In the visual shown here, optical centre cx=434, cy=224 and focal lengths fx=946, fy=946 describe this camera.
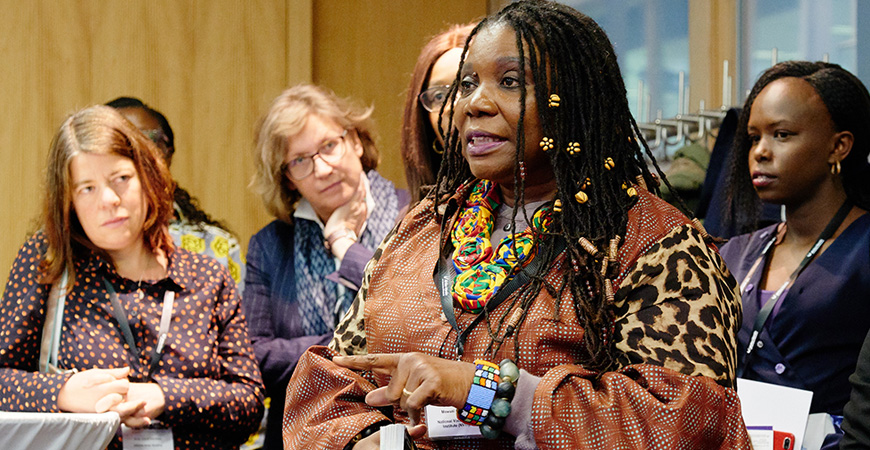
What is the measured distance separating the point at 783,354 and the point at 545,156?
1.36 metres

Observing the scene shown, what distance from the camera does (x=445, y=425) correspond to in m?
1.62

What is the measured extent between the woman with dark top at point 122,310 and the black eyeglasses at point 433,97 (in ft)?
2.68

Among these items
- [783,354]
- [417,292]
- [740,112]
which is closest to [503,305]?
[417,292]

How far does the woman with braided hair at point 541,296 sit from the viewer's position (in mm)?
1480

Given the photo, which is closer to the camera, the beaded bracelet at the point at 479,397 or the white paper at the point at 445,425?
the beaded bracelet at the point at 479,397

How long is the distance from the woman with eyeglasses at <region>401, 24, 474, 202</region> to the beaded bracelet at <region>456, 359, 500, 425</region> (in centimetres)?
126

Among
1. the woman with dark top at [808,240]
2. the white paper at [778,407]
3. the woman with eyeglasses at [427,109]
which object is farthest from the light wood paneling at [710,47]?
the white paper at [778,407]

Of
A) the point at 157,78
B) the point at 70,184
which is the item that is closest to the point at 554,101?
the point at 70,184

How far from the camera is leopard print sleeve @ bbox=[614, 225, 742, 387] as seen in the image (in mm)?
1514

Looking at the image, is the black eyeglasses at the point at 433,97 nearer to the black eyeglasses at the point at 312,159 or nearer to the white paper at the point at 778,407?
the black eyeglasses at the point at 312,159

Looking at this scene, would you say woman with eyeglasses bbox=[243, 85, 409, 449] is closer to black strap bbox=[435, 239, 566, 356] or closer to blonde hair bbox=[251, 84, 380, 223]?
blonde hair bbox=[251, 84, 380, 223]

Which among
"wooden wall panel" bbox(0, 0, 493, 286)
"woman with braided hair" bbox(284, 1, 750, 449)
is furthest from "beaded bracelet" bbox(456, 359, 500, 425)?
"wooden wall panel" bbox(0, 0, 493, 286)

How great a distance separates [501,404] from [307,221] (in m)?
1.96

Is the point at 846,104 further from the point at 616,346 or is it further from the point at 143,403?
the point at 143,403
